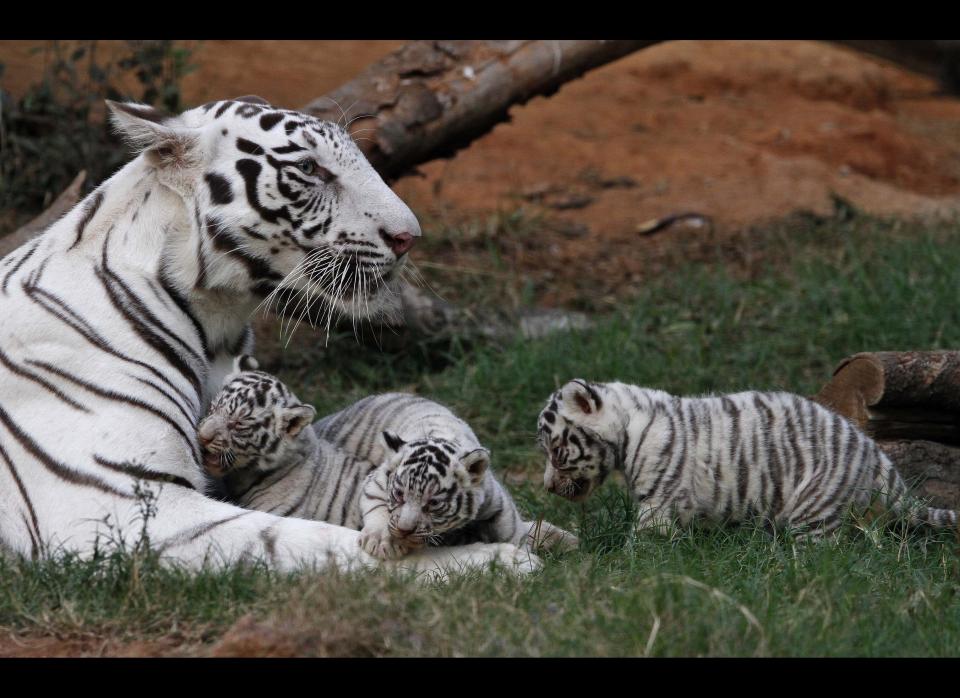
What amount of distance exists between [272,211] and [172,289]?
0.44m

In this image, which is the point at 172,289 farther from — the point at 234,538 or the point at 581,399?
the point at 581,399

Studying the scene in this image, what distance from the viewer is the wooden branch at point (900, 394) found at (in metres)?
5.02

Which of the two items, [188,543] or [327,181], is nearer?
[188,543]

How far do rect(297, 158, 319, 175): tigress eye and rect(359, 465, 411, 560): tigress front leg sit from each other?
105 centimetres

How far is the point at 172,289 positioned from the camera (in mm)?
4430

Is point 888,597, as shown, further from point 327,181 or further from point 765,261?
point 765,261

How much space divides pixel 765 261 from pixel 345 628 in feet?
18.1

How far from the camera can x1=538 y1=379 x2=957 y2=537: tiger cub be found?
471 centimetres

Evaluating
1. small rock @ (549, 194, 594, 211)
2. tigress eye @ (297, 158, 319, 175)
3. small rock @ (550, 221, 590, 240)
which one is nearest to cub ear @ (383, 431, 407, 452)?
tigress eye @ (297, 158, 319, 175)

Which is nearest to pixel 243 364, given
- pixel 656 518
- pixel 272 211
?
pixel 272 211

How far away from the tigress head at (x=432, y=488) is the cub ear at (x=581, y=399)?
0.66m

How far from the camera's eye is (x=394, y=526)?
410 centimetres

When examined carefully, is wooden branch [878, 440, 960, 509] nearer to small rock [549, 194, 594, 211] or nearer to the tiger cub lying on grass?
the tiger cub lying on grass

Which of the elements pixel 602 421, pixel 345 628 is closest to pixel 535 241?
pixel 602 421
